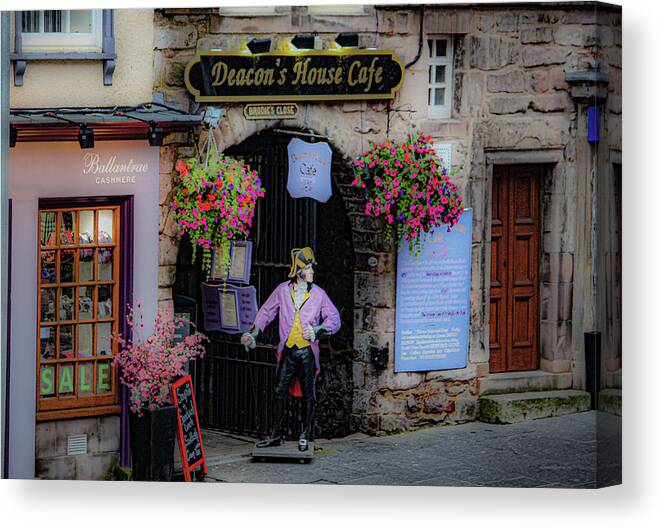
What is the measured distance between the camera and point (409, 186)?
1105 centimetres

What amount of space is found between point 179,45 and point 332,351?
2785mm

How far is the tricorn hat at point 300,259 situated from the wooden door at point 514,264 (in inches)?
59.9

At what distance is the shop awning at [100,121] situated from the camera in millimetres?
10930

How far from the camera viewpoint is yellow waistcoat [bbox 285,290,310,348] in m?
11.2

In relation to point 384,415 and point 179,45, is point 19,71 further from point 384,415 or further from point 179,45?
point 384,415

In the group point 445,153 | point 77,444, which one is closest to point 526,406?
point 445,153

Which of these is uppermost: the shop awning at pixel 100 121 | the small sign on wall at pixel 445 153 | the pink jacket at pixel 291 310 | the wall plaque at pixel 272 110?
the wall plaque at pixel 272 110

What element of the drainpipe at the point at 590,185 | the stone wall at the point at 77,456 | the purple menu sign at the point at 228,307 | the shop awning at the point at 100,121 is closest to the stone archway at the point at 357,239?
the shop awning at the point at 100,121

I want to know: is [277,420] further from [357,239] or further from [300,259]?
[357,239]

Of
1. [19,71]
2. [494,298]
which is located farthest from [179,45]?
[494,298]

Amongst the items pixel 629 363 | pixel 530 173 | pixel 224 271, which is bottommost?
pixel 629 363

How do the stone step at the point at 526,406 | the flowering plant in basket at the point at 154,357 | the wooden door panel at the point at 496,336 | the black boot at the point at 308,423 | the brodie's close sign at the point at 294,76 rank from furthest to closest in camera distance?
the wooden door panel at the point at 496,336, the stone step at the point at 526,406, the black boot at the point at 308,423, the flowering plant in basket at the point at 154,357, the brodie's close sign at the point at 294,76

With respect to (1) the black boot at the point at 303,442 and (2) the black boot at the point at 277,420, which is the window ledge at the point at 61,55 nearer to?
(2) the black boot at the point at 277,420

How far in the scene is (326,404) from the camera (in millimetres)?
11320
